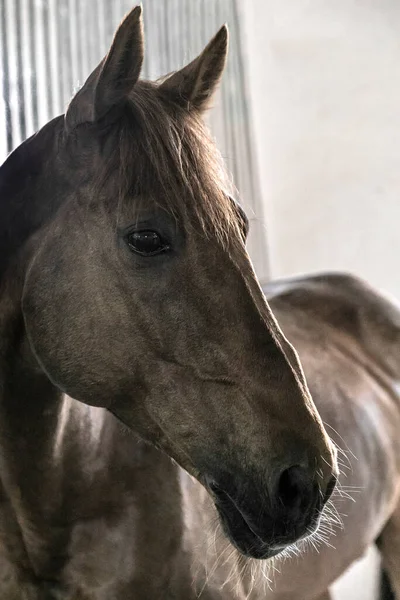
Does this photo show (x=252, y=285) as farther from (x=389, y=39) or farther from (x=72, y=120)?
(x=389, y=39)

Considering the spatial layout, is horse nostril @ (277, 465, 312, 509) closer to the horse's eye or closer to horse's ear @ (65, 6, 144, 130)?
the horse's eye

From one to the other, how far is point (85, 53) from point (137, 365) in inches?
54.9

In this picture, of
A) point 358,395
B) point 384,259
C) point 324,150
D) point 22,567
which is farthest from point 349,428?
point 324,150

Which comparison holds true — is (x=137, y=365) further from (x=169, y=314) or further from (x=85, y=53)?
(x=85, y=53)

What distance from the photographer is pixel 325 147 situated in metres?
2.56

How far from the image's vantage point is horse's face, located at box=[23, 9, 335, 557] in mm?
647

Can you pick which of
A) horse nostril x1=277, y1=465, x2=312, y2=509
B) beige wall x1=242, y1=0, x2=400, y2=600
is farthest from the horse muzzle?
beige wall x1=242, y1=0, x2=400, y2=600

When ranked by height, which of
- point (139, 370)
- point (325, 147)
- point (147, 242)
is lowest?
point (139, 370)

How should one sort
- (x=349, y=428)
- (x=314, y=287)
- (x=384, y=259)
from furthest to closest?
1. (x=384, y=259)
2. (x=314, y=287)
3. (x=349, y=428)

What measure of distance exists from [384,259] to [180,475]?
1.81 meters

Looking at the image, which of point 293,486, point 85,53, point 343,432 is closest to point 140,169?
point 293,486

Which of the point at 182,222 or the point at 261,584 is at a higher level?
the point at 182,222

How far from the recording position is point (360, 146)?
8.42 feet

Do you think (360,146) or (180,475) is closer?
(180,475)
